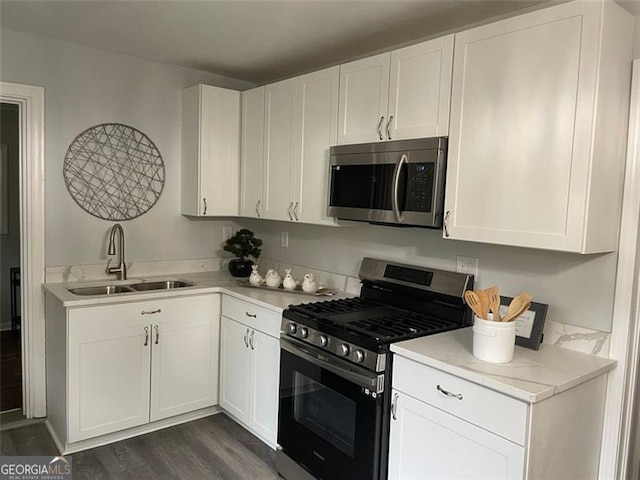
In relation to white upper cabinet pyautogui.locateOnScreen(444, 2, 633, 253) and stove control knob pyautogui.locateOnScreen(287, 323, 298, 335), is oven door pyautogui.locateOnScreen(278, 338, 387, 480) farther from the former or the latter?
white upper cabinet pyautogui.locateOnScreen(444, 2, 633, 253)

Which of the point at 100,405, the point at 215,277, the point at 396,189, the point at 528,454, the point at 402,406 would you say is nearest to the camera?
the point at 528,454

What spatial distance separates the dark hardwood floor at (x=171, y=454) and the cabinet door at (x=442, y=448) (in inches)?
35.9

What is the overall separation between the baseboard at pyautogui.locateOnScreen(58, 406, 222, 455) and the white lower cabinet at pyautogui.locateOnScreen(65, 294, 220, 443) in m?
0.06

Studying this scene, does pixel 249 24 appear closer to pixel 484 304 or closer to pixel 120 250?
pixel 120 250

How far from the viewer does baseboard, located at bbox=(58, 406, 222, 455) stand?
9.21ft

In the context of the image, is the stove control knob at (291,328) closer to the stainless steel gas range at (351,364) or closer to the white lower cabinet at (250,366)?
the stainless steel gas range at (351,364)

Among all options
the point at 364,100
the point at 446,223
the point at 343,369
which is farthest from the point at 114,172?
the point at 446,223

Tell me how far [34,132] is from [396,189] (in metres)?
2.23

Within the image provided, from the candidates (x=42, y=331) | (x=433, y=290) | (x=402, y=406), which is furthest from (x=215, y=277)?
(x=402, y=406)

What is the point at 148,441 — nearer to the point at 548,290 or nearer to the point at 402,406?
the point at 402,406

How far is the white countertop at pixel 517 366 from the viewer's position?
1677 millimetres

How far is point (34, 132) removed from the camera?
301cm

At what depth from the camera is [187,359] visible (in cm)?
314

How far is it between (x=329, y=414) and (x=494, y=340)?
89cm
